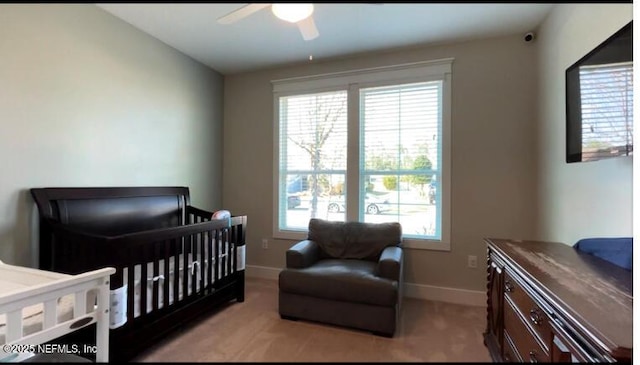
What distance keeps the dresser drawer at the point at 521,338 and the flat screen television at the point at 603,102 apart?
827mm

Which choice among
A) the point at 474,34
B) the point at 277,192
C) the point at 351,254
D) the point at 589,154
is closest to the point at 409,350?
the point at 351,254

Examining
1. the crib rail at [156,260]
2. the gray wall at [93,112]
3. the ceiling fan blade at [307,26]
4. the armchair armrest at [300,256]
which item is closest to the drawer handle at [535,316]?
the armchair armrest at [300,256]

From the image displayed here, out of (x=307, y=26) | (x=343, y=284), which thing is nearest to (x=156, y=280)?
(x=343, y=284)

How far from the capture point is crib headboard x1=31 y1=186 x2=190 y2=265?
1.86 m

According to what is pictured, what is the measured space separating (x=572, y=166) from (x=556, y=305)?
1.39 metres

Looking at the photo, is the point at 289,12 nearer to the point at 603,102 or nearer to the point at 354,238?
the point at 603,102

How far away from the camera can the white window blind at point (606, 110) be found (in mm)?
1134

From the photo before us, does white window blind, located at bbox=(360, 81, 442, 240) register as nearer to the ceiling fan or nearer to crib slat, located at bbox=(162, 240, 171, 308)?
the ceiling fan

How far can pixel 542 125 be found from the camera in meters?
2.40

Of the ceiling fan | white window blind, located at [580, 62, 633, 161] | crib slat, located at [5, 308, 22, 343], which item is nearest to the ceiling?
the ceiling fan

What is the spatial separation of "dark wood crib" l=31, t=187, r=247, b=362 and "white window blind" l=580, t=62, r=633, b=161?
233 centimetres

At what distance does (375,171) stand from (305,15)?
1.84m

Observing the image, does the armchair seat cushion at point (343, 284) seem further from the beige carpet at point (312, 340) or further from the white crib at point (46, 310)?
the white crib at point (46, 310)

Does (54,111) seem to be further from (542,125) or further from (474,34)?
(542,125)
